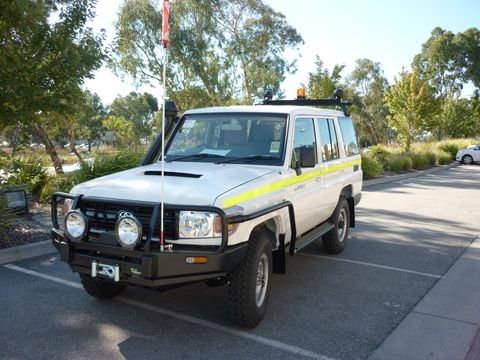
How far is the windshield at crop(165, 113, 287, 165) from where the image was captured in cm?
494

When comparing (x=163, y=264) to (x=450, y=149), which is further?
(x=450, y=149)

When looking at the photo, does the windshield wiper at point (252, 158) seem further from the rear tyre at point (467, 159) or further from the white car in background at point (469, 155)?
the rear tyre at point (467, 159)

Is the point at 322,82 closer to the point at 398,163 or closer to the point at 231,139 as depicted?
the point at 398,163

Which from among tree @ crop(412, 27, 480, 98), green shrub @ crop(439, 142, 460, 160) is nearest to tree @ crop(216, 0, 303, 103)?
green shrub @ crop(439, 142, 460, 160)

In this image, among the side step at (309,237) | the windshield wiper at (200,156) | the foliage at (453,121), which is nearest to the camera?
the side step at (309,237)

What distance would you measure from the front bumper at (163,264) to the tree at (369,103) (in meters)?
63.5

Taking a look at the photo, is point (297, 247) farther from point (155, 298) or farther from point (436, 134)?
point (436, 134)

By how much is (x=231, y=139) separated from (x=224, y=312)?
1888 mm

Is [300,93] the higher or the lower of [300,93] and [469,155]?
the higher

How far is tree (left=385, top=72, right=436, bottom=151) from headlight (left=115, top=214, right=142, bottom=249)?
32.4 m

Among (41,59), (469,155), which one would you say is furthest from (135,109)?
(41,59)

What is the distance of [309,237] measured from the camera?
17.8 ft

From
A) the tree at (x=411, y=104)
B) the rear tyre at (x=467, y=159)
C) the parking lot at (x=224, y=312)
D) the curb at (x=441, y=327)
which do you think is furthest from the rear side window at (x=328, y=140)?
the tree at (x=411, y=104)

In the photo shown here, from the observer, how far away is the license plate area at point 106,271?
11.9 feet
